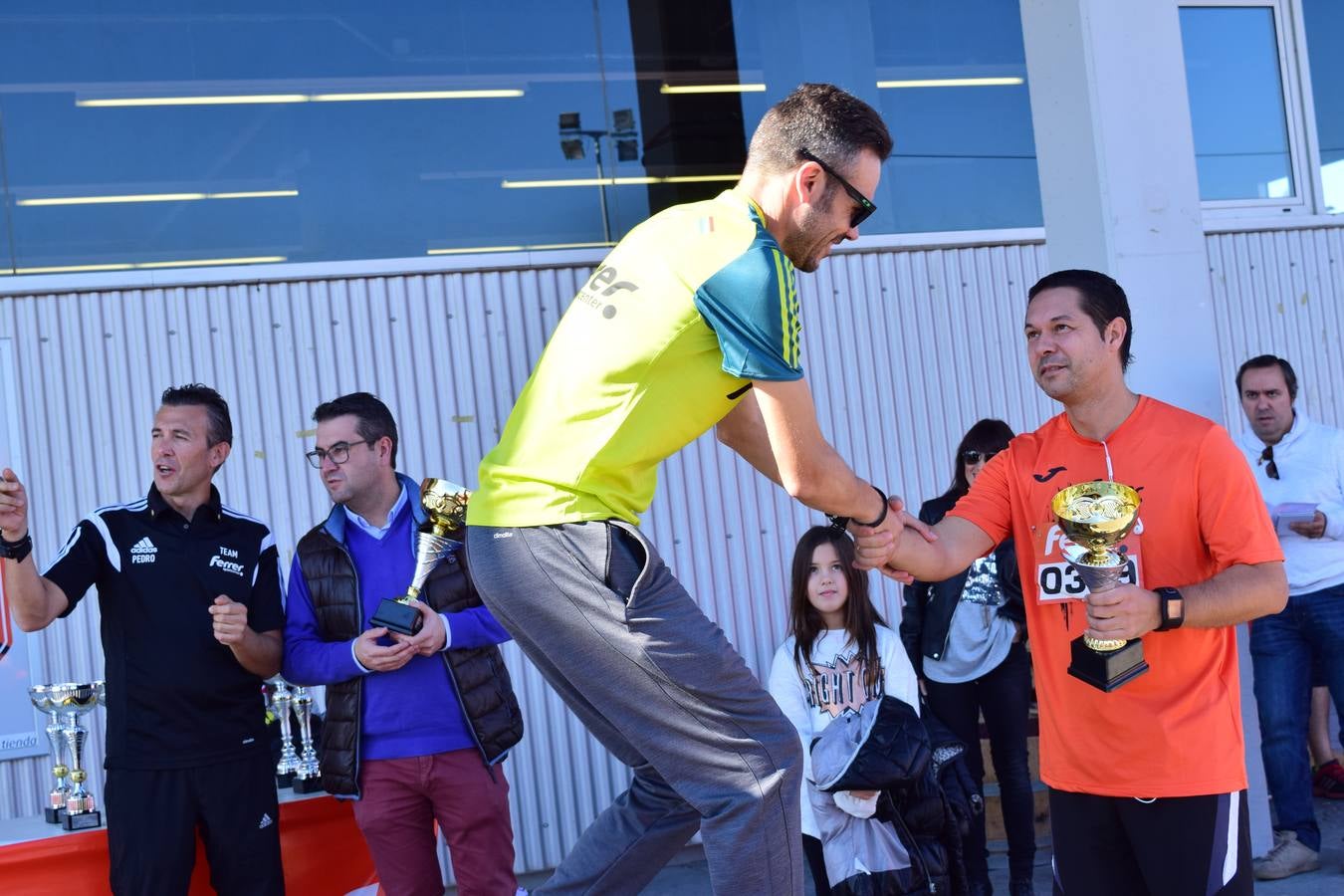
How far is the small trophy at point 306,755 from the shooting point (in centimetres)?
471

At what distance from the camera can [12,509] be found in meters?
3.90

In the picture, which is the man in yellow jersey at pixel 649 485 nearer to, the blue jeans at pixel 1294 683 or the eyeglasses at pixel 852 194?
the eyeglasses at pixel 852 194

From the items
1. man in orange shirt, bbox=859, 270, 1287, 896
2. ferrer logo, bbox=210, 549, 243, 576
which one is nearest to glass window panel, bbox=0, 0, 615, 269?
ferrer logo, bbox=210, 549, 243, 576

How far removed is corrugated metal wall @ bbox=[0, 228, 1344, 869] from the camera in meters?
6.09

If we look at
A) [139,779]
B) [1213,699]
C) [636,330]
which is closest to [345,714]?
[139,779]

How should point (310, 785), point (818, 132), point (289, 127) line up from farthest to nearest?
point (289, 127)
point (310, 785)
point (818, 132)

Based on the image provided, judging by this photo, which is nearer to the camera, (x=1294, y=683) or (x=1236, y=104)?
(x=1294, y=683)

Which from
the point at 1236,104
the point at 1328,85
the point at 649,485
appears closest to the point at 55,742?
the point at 649,485

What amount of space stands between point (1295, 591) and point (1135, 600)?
3225 millimetres

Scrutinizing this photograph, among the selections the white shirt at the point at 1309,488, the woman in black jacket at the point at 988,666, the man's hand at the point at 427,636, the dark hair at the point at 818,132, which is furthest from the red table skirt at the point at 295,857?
the white shirt at the point at 1309,488

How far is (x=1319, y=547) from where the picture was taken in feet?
19.1

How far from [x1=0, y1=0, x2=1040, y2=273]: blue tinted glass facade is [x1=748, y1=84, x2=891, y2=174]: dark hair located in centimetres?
384

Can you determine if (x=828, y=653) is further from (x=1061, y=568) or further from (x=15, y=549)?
(x=15, y=549)

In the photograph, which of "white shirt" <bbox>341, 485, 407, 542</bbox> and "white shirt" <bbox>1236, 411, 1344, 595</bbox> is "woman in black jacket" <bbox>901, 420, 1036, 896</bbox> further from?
"white shirt" <bbox>341, 485, 407, 542</bbox>
